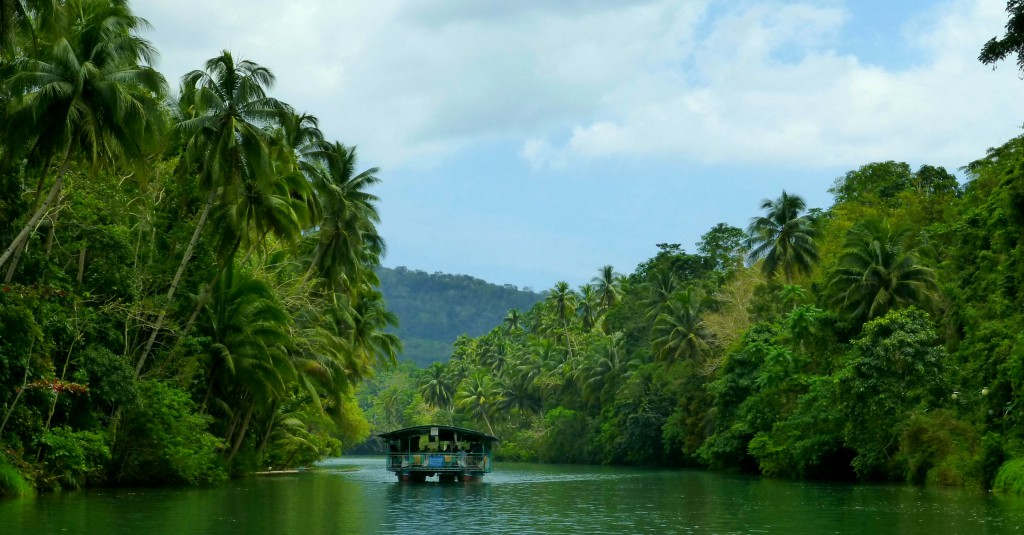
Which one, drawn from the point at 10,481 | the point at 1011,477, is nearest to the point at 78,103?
the point at 10,481

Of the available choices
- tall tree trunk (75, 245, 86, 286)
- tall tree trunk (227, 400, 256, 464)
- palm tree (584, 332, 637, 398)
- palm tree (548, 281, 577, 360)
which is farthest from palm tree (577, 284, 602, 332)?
tall tree trunk (75, 245, 86, 286)

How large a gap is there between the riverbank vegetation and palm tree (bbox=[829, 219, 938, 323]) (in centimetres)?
2286

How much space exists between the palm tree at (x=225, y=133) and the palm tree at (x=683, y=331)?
124 ft

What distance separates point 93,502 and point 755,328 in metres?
35.0

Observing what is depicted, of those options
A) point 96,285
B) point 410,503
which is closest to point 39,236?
point 96,285

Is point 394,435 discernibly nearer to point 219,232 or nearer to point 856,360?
point 219,232

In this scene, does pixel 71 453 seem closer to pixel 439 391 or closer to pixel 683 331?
pixel 683 331

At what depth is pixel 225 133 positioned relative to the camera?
114 ft

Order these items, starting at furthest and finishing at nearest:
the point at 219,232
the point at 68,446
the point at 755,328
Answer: the point at 755,328 → the point at 219,232 → the point at 68,446

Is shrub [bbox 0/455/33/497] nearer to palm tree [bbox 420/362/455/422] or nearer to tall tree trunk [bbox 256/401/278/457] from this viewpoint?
tall tree trunk [bbox 256/401/278/457]

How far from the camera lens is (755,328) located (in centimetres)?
5350

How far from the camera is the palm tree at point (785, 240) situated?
61.8m

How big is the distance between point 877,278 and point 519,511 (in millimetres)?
24409

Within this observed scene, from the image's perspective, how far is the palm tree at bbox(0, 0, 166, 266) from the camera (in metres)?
26.8
